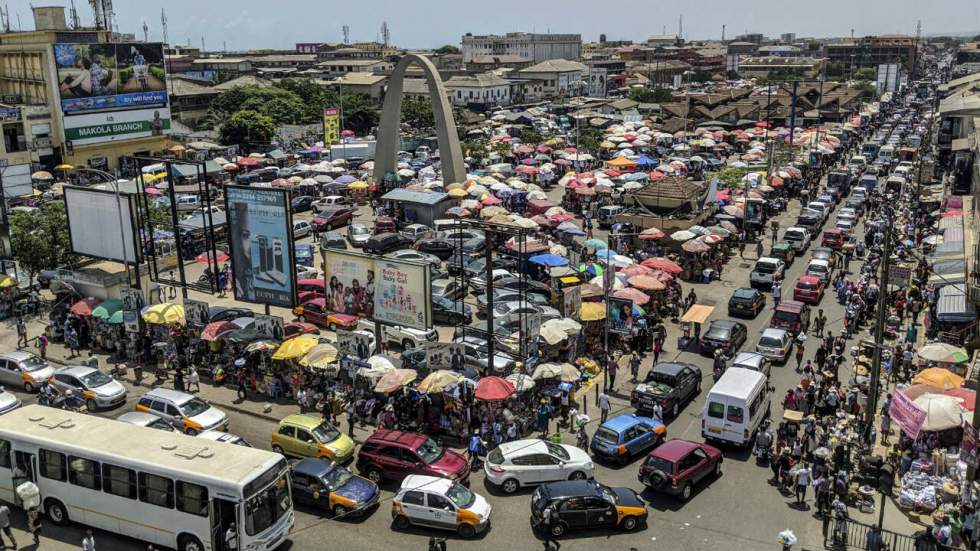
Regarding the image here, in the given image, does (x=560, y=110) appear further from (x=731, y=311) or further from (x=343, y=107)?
(x=731, y=311)

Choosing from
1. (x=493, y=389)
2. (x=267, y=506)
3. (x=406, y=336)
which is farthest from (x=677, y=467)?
(x=406, y=336)

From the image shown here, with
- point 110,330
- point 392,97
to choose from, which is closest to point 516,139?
point 392,97

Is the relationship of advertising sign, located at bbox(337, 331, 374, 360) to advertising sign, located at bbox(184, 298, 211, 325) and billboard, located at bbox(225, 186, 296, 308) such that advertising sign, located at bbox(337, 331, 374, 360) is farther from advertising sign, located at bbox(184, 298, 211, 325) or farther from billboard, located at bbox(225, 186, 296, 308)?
advertising sign, located at bbox(184, 298, 211, 325)

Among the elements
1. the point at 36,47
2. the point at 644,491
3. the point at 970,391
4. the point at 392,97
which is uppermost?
the point at 36,47

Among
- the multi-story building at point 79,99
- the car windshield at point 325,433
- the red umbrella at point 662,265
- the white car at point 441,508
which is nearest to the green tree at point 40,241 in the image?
the car windshield at point 325,433

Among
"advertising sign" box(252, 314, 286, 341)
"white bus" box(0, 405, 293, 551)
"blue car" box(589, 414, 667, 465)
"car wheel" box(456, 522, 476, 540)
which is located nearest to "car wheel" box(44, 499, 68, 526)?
"white bus" box(0, 405, 293, 551)

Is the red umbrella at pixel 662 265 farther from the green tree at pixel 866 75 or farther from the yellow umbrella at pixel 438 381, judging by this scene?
the green tree at pixel 866 75
